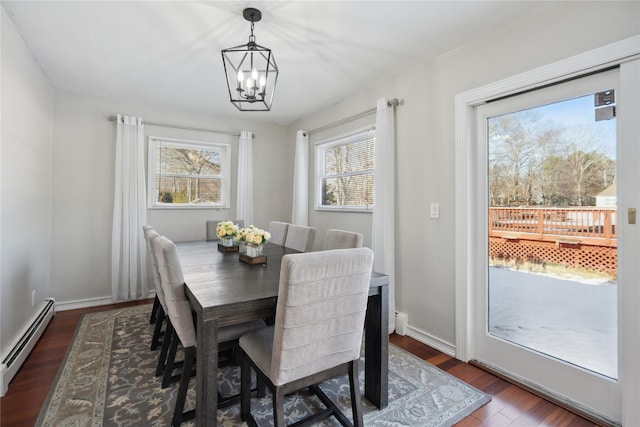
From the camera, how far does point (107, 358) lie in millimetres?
2307

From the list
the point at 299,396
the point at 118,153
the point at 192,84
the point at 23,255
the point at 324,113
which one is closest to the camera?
the point at 299,396

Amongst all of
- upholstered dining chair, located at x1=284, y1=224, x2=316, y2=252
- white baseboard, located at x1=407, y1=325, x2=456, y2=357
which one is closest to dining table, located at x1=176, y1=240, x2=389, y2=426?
upholstered dining chair, located at x1=284, y1=224, x2=316, y2=252

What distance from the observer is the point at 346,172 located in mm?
3730

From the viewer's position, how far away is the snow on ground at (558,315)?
68.0 inches

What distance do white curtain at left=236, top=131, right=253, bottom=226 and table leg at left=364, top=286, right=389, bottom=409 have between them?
2838 millimetres

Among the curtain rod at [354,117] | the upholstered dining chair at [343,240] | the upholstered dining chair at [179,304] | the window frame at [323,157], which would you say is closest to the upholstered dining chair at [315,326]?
the upholstered dining chair at [179,304]

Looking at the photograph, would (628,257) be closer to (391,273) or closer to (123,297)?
(391,273)

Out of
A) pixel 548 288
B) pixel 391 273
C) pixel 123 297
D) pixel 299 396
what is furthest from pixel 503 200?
pixel 123 297

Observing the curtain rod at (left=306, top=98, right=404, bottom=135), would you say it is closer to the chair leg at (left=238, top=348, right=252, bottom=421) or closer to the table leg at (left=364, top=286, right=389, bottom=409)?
the table leg at (left=364, top=286, right=389, bottom=409)

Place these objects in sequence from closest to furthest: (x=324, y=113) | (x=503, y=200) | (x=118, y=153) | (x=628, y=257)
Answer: (x=628, y=257) → (x=503, y=200) → (x=118, y=153) → (x=324, y=113)

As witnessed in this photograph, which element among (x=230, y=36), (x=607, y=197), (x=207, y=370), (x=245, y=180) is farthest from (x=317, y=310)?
(x=245, y=180)

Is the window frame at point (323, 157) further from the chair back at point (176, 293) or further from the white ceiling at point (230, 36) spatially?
the chair back at point (176, 293)

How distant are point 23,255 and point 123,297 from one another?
1.27 metres

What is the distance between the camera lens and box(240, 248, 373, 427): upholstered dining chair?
127 cm
